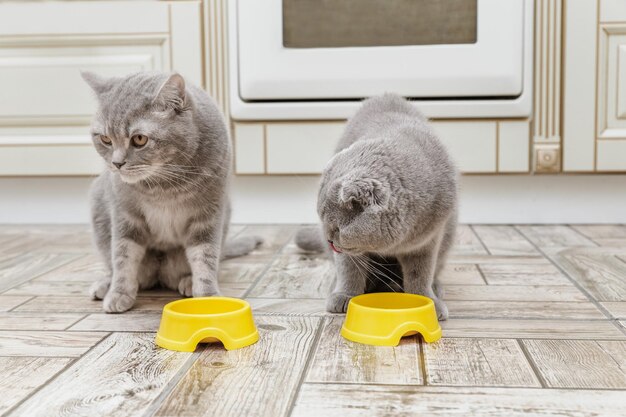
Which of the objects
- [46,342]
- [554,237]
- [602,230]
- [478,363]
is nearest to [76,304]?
[46,342]

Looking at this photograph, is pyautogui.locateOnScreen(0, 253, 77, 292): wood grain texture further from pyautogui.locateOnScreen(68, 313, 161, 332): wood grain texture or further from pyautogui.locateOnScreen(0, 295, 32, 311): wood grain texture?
pyautogui.locateOnScreen(68, 313, 161, 332): wood grain texture

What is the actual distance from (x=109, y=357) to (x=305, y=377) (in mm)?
372

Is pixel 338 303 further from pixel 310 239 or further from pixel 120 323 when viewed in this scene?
pixel 310 239

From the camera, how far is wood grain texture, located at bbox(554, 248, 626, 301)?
1.64 meters

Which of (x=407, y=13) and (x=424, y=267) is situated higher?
(x=407, y=13)

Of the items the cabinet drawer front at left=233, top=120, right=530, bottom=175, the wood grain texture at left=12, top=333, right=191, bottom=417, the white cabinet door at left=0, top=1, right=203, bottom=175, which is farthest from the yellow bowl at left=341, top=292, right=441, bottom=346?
the white cabinet door at left=0, top=1, right=203, bottom=175

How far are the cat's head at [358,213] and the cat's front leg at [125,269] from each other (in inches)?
19.7

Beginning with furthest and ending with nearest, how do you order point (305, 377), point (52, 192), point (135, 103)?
1. point (52, 192)
2. point (135, 103)
3. point (305, 377)

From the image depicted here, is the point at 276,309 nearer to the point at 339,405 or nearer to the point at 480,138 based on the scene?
the point at 339,405

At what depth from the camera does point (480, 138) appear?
262 centimetres

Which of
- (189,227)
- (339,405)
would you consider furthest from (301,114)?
(339,405)

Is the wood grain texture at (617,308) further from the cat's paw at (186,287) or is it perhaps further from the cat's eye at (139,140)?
the cat's eye at (139,140)

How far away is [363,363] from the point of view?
116cm

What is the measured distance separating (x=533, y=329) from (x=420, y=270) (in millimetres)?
266
